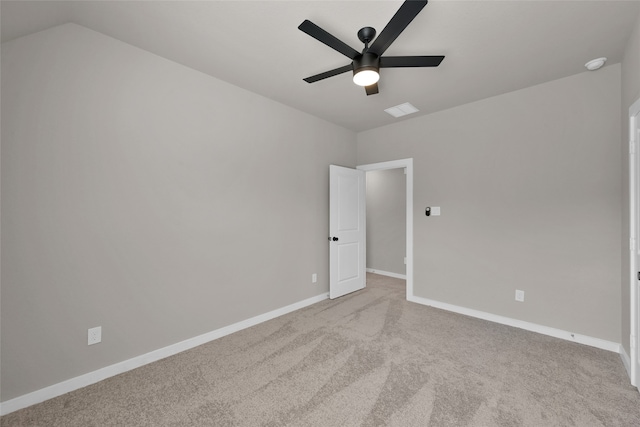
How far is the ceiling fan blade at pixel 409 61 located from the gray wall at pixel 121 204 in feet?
5.79

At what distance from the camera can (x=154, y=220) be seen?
239 cm

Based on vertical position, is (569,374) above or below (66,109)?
below

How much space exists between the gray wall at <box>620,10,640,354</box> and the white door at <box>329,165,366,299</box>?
2.90m

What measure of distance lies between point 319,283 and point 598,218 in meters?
3.21

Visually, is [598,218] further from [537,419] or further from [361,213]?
[361,213]

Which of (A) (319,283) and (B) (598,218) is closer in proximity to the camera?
(B) (598,218)

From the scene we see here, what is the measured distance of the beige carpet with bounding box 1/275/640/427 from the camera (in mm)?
1726

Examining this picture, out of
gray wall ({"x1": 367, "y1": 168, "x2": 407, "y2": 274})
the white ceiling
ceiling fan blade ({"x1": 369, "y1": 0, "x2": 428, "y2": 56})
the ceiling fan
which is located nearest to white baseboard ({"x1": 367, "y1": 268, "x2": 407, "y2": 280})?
gray wall ({"x1": 367, "y1": 168, "x2": 407, "y2": 274})

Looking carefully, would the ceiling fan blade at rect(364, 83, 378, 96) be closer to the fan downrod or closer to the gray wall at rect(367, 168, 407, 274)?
the fan downrod

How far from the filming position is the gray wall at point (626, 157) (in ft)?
6.82

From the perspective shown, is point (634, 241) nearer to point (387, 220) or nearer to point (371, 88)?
point (371, 88)

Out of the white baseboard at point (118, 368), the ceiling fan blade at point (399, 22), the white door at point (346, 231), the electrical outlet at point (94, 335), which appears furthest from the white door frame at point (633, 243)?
the electrical outlet at point (94, 335)

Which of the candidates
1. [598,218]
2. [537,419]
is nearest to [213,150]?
[537,419]

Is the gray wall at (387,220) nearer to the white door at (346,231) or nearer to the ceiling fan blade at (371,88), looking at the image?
the white door at (346,231)
